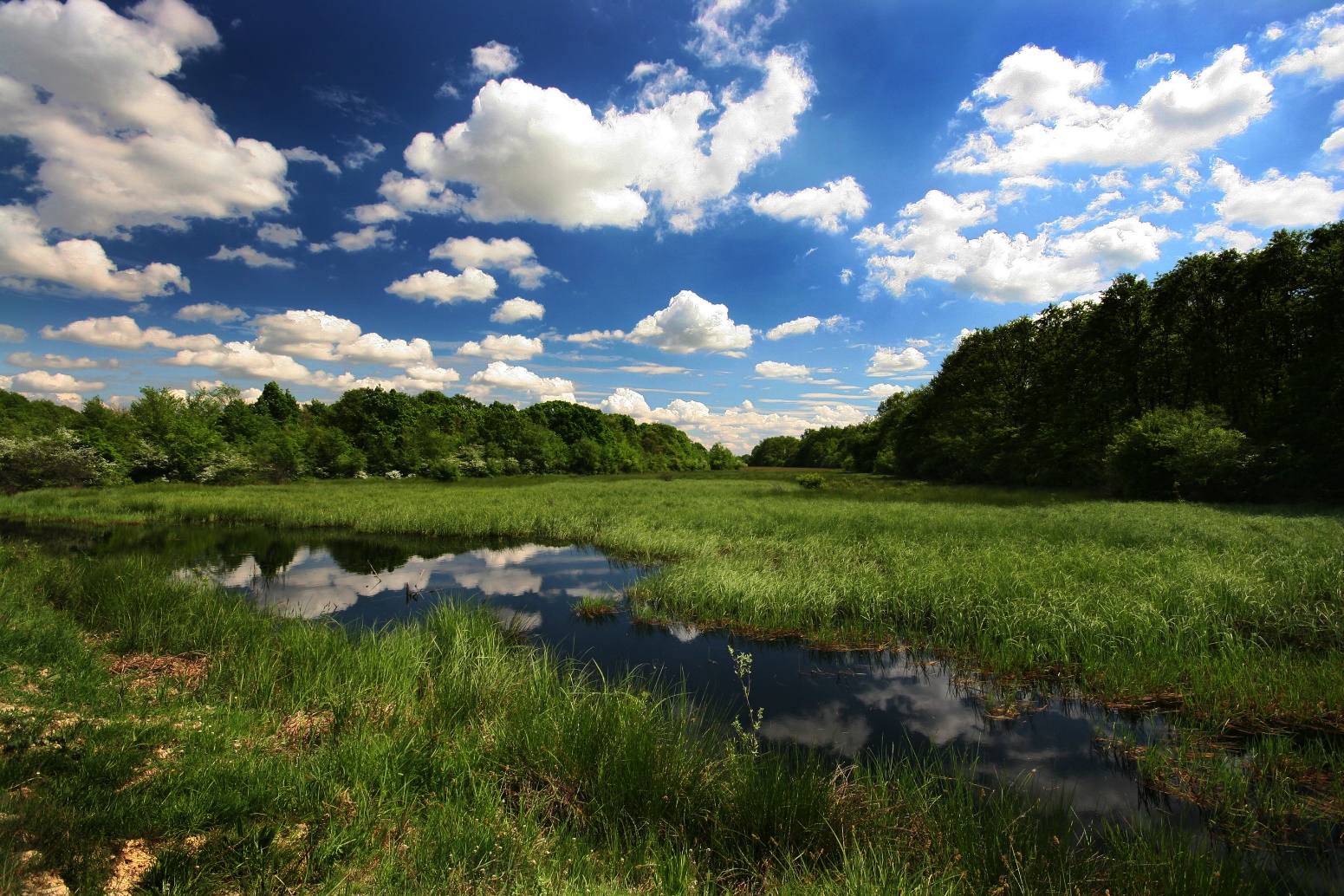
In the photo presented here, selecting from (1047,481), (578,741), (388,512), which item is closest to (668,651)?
(578,741)

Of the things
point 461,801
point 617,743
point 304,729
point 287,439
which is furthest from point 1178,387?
point 287,439

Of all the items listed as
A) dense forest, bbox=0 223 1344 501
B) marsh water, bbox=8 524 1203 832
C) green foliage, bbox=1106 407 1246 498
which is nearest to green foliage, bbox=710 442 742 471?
dense forest, bbox=0 223 1344 501

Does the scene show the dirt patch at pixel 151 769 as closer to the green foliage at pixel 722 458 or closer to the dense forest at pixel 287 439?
the dense forest at pixel 287 439

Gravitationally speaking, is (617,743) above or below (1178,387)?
below

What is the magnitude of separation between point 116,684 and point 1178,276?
1860 inches

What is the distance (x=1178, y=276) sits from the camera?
1261 inches

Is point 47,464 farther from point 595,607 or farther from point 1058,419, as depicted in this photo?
point 1058,419

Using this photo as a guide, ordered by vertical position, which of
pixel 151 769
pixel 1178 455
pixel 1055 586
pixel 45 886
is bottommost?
pixel 151 769

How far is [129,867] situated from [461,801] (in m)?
1.93

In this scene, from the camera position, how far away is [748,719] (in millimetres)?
6730

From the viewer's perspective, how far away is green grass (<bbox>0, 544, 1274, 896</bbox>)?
335 cm

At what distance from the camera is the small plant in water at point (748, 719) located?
5.02 metres

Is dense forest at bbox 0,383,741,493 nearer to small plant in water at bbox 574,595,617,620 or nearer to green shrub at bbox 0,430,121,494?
green shrub at bbox 0,430,121,494

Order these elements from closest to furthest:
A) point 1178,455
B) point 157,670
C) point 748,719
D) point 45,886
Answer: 1. point 45,886
2. point 748,719
3. point 157,670
4. point 1178,455
